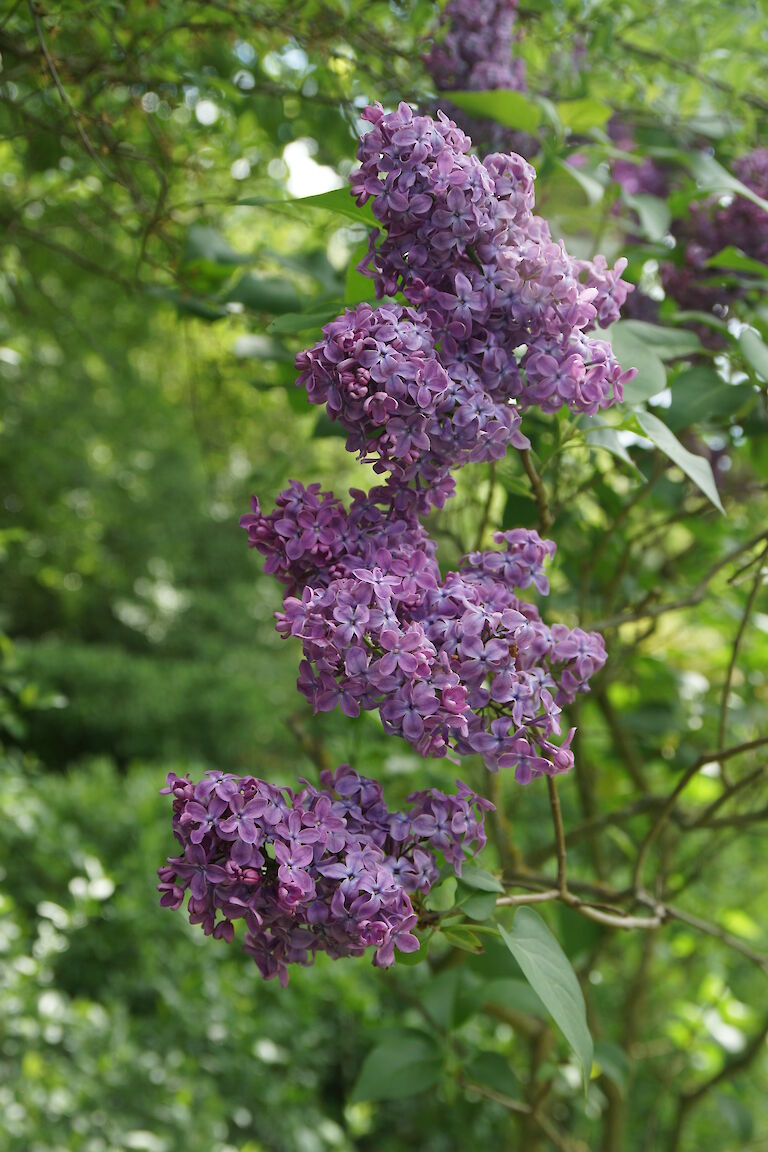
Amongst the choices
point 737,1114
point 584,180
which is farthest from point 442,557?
point 737,1114

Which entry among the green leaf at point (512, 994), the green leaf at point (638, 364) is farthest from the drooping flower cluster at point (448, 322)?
the green leaf at point (512, 994)

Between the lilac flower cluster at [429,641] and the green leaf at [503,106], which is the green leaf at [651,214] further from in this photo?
the lilac flower cluster at [429,641]

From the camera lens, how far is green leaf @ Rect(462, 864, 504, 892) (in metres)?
0.66

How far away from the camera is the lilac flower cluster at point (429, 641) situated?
571 millimetres

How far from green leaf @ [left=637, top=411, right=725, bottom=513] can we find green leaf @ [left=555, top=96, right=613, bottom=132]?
47cm

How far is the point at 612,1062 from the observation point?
4.16 ft

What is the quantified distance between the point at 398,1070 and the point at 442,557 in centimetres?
58

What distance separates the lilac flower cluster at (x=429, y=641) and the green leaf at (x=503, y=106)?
1.53 ft

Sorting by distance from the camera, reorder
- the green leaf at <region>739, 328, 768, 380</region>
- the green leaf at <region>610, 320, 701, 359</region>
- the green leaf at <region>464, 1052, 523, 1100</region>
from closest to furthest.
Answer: the green leaf at <region>739, 328, 768, 380</region>, the green leaf at <region>610, 320, 701, 359</region>, the green leaf at <region>464, 1052, 523, 1100</region>

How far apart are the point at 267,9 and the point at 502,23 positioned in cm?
30

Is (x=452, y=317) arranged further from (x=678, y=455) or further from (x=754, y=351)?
(x=754, y=351)

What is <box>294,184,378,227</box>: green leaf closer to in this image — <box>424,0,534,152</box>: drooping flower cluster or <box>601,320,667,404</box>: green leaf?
<box>601,320,667,404</box>: green leaf

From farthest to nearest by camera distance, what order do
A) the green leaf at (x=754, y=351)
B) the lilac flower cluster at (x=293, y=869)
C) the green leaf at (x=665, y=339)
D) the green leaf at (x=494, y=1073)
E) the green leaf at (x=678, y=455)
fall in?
the green leaf at (x=494, y=1073) < the green leaf at (x=665, y=339) < the green leaf at (x=754, y=351) < the green leaf at (x=678, y=455) < the lilac flower cluster at (x=293, y=869)

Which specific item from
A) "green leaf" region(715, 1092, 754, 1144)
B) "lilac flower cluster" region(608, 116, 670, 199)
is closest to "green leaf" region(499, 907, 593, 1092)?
"lilac flower cluster" region(608, 116, 670, 199)
